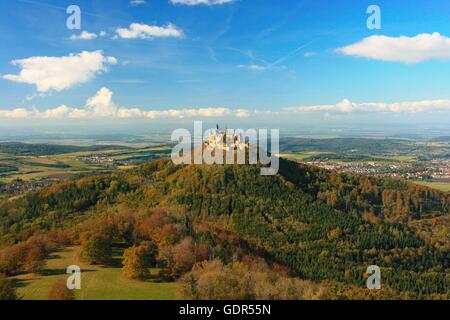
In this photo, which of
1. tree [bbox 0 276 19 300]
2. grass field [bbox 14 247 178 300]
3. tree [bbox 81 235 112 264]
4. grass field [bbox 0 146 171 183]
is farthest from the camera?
grass field [bbox 0 146 171 183]

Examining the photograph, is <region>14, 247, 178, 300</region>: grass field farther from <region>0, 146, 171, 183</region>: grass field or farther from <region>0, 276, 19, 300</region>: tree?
<region>0, 146, 171, 183</region>: grass field

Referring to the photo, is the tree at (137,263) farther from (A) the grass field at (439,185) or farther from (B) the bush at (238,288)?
(A) the grass field at (439,185)

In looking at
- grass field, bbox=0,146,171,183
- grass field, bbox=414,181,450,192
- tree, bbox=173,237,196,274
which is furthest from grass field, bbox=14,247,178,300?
grass field, bbox=414,181,450,192

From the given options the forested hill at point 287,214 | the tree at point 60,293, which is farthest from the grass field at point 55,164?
the tree at point 60,293

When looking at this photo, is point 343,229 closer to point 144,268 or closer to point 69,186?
point 144,268

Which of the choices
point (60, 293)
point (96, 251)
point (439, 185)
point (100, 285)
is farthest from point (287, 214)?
point (439, 185)

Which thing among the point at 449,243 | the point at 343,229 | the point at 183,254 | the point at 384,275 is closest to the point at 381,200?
the point at 449,243
